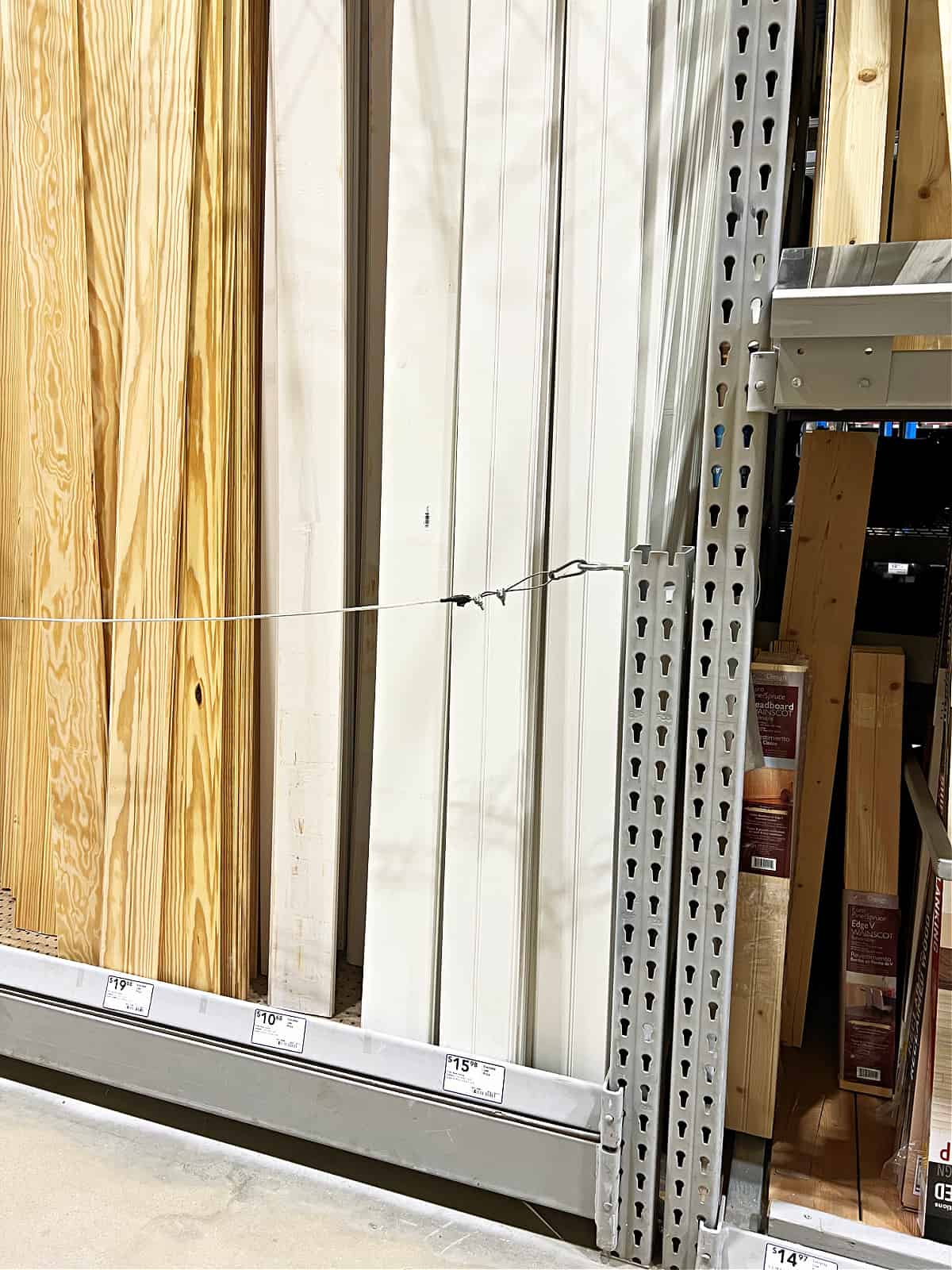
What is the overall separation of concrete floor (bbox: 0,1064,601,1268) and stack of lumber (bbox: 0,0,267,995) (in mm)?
266

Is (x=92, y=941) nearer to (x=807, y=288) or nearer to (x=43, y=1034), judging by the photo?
(x=43, y=1034)

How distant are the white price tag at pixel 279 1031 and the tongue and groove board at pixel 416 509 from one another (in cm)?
11

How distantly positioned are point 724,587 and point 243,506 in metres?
0.80

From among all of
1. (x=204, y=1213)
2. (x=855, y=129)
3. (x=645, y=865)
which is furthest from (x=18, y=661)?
(x=855, y=129)

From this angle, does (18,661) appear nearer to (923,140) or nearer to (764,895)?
(764,895)

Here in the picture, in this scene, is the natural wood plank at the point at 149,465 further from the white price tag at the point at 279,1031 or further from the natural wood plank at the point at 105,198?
the white price tag at the point at 279,1031

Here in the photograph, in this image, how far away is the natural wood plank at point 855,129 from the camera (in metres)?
1.11

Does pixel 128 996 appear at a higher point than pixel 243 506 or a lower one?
lower

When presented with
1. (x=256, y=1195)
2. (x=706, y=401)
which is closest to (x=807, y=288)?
(x=706, y=401)

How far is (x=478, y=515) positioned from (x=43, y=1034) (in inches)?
44.2

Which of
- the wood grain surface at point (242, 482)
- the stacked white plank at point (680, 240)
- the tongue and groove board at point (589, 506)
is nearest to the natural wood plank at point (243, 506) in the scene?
the wood grain surface at point (242, 482)

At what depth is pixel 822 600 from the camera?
170 centimetres

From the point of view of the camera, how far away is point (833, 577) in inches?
66.5

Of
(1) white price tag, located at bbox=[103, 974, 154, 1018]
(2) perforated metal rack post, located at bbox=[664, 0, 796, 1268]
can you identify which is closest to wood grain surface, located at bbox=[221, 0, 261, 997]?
(1) white price tag, located at bbox=[103, 974, 154, 1018]
